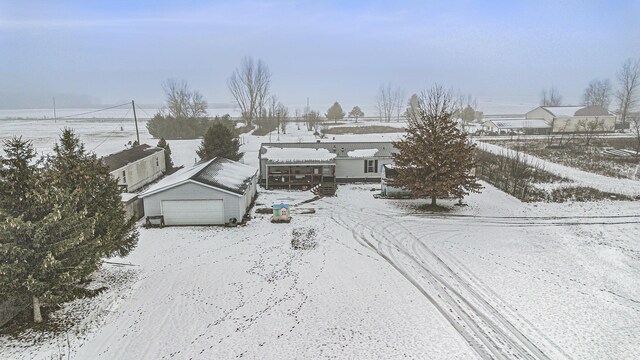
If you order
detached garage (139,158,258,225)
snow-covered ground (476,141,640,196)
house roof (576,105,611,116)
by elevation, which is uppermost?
house roof (576,105,611,116)

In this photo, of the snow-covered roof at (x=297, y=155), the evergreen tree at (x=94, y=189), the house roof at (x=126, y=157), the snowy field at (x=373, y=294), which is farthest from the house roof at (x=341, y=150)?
the evergreen tree at (x=94, y=189)

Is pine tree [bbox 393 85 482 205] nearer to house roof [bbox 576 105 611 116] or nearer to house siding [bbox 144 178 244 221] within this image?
house siding [bbox 144 178 244 221]

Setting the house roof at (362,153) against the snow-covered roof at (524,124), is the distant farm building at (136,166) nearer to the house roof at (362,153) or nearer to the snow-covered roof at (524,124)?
the house roof at (362,153)

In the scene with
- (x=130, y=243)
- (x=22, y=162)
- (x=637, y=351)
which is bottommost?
(x=637, y=351)

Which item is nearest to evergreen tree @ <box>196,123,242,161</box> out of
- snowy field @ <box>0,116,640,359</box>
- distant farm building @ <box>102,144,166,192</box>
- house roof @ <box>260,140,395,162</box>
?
house roof @ <box>260,140,395,162</box>

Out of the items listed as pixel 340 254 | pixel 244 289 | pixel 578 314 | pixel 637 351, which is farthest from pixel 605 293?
pixel 244 289

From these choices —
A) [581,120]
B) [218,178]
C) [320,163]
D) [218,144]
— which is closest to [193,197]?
[218,178]

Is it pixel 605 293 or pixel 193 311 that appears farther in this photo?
pixel 605 293

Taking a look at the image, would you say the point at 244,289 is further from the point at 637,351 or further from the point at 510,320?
the point at 637,351
